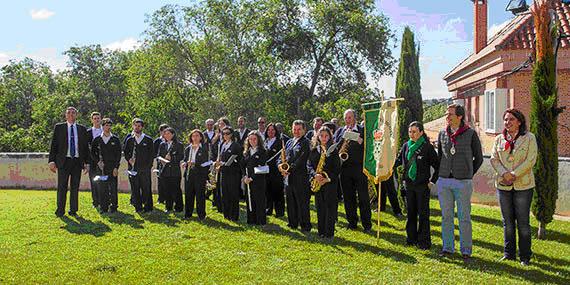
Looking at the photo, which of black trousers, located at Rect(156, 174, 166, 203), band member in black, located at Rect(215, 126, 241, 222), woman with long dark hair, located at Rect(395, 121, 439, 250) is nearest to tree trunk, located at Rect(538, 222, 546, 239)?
woman with long dark hair, located at Rect(395, 121, 439, 250)

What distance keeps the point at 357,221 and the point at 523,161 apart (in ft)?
11.2

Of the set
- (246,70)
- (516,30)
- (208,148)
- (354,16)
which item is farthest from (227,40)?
(208,148)

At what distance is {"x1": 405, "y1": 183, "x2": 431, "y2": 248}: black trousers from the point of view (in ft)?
27.1

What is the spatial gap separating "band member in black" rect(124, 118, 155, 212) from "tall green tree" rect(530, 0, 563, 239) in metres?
7.26

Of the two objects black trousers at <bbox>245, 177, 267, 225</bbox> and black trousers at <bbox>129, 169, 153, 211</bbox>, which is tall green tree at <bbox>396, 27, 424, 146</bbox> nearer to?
black trousers at <bbox>245, 177, 267, 225</bbox>

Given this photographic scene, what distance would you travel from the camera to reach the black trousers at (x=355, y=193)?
31.9 ft

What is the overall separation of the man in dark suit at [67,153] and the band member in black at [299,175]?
14.0 feet

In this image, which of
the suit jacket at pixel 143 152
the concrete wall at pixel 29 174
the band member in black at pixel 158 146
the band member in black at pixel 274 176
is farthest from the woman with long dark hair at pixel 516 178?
the concrete wall at pixel 29 174

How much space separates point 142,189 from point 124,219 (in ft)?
3.32

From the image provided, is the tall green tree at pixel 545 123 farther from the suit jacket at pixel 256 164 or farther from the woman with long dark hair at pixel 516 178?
the suit jacket at pixel 256 164

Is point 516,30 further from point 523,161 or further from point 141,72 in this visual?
point 141,72

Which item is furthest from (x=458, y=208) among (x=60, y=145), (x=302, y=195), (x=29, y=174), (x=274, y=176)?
(x=29, y=174)

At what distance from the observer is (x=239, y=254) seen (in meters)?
8.08

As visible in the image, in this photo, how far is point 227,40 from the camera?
79.5 feet
